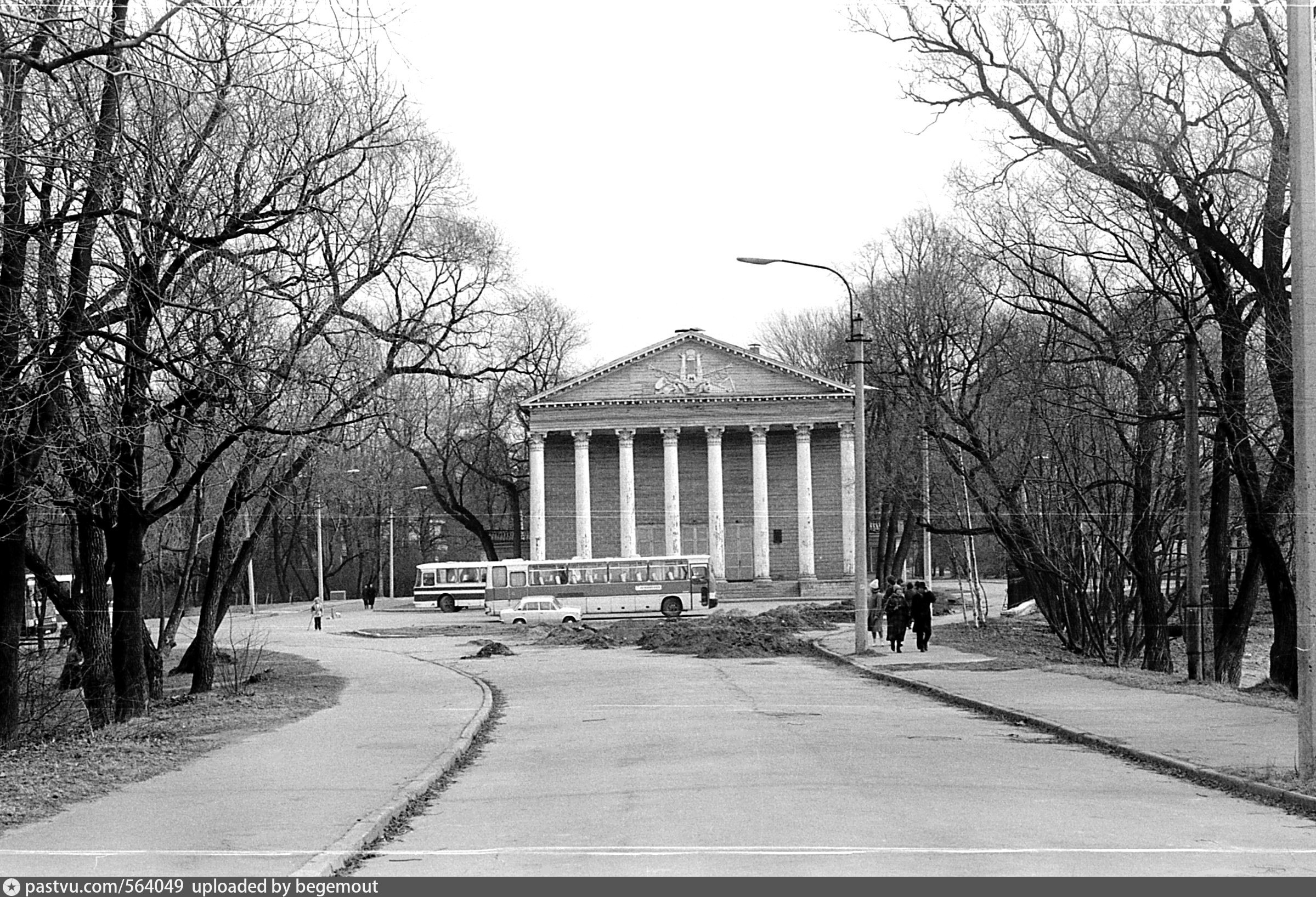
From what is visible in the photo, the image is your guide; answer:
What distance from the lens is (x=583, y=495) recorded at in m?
82.3

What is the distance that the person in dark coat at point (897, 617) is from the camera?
111ft

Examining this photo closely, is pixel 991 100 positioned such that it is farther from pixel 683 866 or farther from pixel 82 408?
pixel 683 866

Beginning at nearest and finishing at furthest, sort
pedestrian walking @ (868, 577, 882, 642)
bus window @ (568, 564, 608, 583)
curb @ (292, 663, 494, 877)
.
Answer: curb @ (292, 663, 494, 877) < pedestrian walking @ (868, 577, 882, 642) < bus window @ (568, 564, 608, 583)

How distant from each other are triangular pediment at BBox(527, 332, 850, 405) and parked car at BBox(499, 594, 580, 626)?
23.3 meters

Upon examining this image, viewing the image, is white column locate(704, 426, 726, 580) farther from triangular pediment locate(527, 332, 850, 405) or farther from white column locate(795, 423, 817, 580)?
white column locate(795, 423, 817, 580)

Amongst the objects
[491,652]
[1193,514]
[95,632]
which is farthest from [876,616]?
[95,632]

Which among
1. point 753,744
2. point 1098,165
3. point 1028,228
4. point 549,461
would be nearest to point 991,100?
point 1098,165

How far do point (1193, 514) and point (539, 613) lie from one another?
3500 cm

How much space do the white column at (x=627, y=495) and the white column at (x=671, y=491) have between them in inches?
72.4

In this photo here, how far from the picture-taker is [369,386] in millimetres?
23406

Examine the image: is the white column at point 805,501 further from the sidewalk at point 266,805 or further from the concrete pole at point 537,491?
the sidewalk at point 266,805

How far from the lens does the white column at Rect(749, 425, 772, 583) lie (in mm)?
81125

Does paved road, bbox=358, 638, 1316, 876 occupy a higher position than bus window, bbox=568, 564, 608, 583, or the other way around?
bus window, bbox=568, 564, 608, 583

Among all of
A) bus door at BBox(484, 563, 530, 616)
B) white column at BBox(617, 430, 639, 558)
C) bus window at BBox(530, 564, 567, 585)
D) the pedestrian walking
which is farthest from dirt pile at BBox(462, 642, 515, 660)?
white column at BBox(617, 430, 639, 558)
